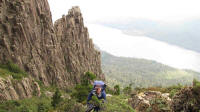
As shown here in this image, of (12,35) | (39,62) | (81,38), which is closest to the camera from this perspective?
(12,35)

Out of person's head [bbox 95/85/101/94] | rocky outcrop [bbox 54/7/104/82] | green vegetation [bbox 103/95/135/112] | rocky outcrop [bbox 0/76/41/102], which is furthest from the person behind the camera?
rocky outcrop [bbox 54/7/104/82]

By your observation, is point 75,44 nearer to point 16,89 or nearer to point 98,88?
point 16,89

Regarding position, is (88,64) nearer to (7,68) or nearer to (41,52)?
(41,52)

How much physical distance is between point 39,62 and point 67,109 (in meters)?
81.2

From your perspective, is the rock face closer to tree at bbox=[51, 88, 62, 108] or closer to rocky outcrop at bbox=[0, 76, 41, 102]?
rocky outcrop at bbox=[0, 76, 41, 102]

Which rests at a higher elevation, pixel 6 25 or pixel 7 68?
pixel 6 25

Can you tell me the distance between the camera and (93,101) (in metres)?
16.7

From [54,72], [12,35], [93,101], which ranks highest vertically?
[12,35]

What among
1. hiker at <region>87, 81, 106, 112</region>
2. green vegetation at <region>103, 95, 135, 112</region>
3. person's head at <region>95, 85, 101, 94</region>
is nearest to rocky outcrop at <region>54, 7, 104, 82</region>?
green vegetation at <region>103, 95, 135, 112</region>

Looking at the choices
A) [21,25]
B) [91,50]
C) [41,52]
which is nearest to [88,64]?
[91,50]

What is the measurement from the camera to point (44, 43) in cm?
10381

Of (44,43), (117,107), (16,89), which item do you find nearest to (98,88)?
(117,107)

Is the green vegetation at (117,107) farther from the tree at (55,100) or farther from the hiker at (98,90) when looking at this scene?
the tree at (55,100)

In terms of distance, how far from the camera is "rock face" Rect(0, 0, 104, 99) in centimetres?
8836
